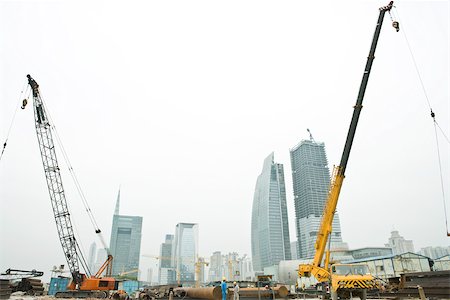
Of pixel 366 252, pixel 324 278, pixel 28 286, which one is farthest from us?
pixel 366 252

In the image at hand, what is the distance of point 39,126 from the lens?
4156cm

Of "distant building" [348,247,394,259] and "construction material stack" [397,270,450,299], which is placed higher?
"distant building" [348,247,394,259]

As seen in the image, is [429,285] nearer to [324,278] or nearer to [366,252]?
[324,278]

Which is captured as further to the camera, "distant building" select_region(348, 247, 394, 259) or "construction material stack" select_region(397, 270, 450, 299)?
"distant building" select_region(348, 247, 394, 259)

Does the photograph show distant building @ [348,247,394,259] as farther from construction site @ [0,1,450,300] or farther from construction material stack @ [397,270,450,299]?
construction material stack @ [397,270,450,299]

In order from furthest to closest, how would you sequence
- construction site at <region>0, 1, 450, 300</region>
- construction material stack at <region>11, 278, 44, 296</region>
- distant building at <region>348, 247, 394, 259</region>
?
distant building at <region>348, 247, 394, 259</region>
construction material stack at <region>11, 278, 44, 296</region>
construction site at <region>0, 1, 450, 300</region>

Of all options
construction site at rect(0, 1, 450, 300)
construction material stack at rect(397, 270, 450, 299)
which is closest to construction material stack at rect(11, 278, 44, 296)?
construction site at rect(0, 1, 450, 300)

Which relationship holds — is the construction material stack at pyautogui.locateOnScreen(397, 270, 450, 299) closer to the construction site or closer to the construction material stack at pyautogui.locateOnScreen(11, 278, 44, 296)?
the construction site

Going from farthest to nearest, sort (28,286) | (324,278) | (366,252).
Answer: (366,252)
(28,286)
(324,278)

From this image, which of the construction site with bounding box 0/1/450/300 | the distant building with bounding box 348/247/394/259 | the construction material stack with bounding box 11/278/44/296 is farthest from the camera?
the distant building with bounding box 348/247/394/259

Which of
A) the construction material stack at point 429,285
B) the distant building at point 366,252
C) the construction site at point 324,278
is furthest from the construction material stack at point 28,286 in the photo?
the distant building at point 366,252

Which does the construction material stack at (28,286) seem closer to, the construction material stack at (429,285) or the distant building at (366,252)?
the construction material stack at (429,285)

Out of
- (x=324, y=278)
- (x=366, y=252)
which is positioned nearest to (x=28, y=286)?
(x=324, y=278)

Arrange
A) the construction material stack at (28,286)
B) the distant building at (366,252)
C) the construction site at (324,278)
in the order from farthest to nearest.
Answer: the distant building at (366,252) → the construction material stack at (28,286) → the construction site at (324,278)
